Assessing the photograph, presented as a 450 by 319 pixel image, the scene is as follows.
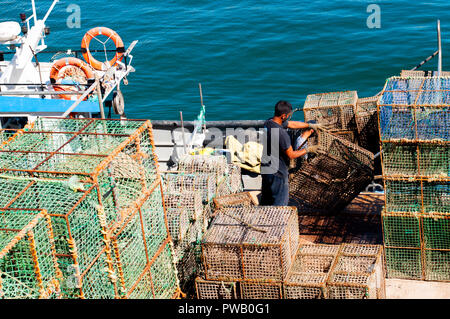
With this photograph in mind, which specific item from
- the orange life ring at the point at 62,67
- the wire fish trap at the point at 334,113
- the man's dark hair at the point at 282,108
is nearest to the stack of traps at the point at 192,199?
the man's dark hair at the point at 282,108

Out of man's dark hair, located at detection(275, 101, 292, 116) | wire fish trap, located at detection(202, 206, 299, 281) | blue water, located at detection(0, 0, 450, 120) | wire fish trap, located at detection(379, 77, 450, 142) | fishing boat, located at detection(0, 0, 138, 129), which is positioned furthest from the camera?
blue water, located at detection(0, 0, 450, 120)

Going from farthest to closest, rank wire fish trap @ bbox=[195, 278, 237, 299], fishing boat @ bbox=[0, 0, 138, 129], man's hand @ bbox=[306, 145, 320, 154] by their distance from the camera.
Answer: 1. fishing boat @ bbox=[0, 0, 138, 129]
2. man's hand @ bbox=[306, 145, 320, 154]
3. wire fish trap @ bbox=[195, 278, 237, 299]

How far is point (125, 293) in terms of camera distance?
229 inches

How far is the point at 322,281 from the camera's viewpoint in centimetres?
625

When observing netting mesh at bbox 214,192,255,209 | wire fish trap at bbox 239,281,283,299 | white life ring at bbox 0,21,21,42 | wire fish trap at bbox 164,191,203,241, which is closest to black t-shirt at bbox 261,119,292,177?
netting mesh at bbox 214,192,255,209

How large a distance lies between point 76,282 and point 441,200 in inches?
168

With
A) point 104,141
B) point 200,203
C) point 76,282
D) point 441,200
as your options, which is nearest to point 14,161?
point 104,141

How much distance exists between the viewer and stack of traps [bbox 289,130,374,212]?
8.26 metres

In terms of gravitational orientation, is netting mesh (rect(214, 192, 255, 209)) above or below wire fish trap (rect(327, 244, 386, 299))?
above

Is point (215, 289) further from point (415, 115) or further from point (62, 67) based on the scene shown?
point (62, 67)

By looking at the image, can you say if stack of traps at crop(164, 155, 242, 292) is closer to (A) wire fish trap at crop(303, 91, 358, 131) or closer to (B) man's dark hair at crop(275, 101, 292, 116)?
(B) man's dark hair at crop(275, 101, 292, 116)

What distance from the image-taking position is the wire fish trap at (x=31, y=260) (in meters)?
4.77

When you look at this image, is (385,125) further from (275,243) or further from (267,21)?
(267,21)

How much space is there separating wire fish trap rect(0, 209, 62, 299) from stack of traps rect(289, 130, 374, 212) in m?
4.28
